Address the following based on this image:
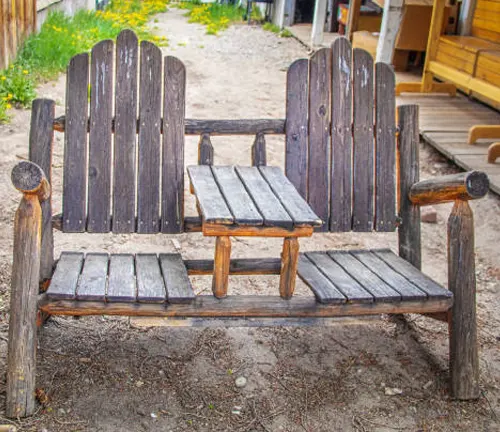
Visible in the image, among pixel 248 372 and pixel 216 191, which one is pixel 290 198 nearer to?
pixel 216 191

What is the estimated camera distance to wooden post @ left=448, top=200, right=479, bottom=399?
114 inches

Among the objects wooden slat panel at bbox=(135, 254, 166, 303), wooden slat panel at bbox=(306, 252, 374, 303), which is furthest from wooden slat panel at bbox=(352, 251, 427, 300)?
wooden slat panel at bbox=(135, 254, 166, 303)

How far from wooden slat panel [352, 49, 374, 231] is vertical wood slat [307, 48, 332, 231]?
0.13 m

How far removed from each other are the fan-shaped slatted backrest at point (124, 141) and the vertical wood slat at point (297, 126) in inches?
17.9

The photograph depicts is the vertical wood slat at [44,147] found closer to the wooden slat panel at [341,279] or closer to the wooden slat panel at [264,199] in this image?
the wooden slat panel at [264,199]

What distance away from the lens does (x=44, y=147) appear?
114 inches

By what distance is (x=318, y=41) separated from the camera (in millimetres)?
10938

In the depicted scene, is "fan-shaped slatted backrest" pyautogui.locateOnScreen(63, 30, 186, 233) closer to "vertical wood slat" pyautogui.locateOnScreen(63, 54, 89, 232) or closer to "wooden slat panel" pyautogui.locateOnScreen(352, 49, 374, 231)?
"vertical wood slat" pyautogui.locateOnScreen(63, 54, 89, 232)

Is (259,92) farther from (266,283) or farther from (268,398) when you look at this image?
(268,398)

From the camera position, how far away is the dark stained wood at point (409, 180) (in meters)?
3.24

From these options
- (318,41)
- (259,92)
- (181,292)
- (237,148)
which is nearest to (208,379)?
(181,292)

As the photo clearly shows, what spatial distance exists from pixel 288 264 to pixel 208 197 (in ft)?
1.23

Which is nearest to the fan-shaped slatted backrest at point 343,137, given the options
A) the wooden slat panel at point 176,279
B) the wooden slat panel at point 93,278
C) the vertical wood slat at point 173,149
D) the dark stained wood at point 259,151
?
the dark stained wood at point 259,151

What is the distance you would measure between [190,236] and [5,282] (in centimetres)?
119
